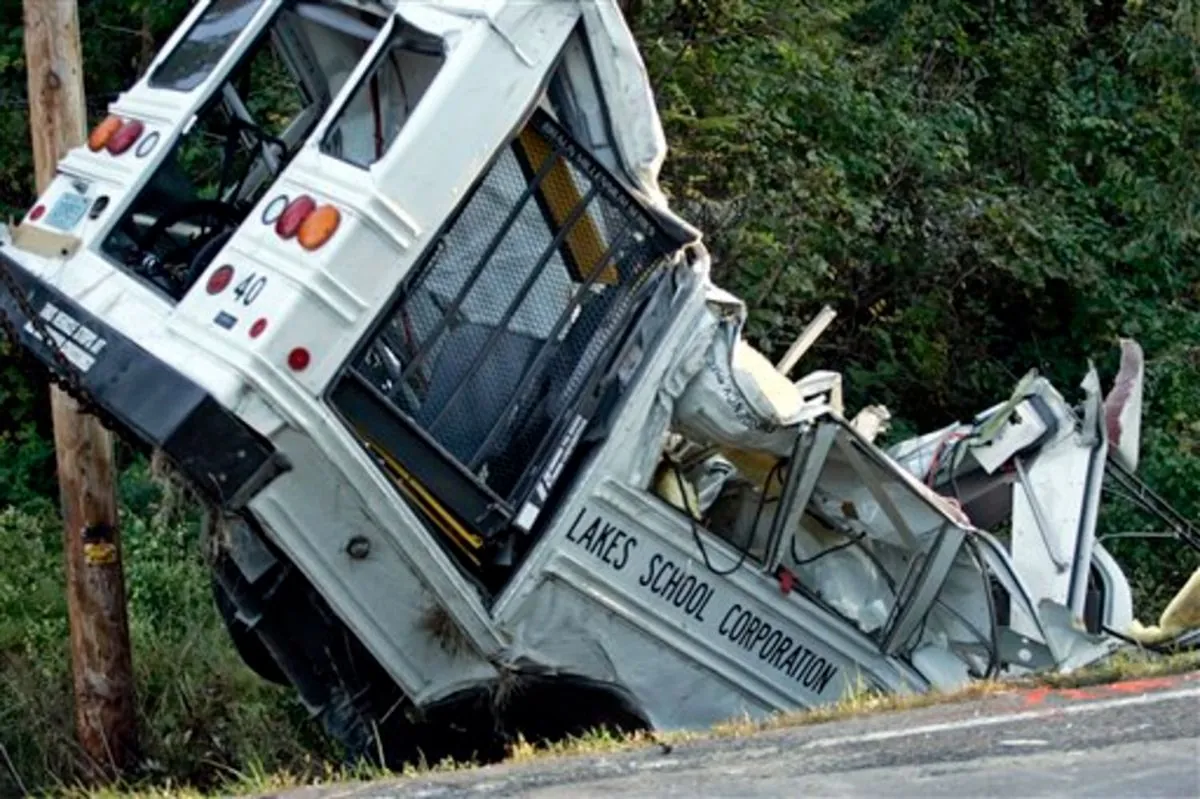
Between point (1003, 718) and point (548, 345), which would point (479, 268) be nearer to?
point (548, 345)

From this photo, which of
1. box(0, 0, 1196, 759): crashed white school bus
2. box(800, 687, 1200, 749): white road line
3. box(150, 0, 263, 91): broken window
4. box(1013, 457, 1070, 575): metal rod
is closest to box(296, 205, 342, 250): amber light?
box(0, 0, 1196, 759): crashed white school bus

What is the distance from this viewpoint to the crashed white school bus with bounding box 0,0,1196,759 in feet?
19.3

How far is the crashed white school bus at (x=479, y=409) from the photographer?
5.89m

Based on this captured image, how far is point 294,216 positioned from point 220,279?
289 mm

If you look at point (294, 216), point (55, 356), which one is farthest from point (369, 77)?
point (55, 356)

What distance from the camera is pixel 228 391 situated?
18.4 feet

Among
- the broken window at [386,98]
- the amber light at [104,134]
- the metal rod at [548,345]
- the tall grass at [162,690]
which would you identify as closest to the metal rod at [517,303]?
the metal rod at [548,345]

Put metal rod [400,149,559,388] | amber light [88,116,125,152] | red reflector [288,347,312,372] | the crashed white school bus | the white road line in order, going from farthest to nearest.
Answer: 1. amber light [88,116,125,152]
2. metal rod [400,149,559,388]
3. the crashed white school bus
4. red reflector [288,347,312,372]
5. the white road line

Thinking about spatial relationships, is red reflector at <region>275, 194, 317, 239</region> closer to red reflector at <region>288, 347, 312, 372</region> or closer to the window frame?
the window frame

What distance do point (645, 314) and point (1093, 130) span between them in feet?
30.0

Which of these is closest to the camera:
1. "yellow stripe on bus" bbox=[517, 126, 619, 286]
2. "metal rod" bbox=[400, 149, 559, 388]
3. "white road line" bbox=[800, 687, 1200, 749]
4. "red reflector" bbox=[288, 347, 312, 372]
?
"white road line" bbox=[800, 687, 1200, 749]

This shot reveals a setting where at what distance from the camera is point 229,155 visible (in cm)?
717

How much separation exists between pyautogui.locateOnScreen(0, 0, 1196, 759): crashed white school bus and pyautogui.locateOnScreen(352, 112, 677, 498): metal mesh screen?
0.01 meters

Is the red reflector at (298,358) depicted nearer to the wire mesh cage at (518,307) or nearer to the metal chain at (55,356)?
the wire mesh cage at (518,307)
